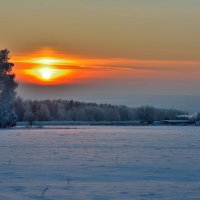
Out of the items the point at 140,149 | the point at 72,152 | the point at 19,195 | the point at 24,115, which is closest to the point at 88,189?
the point at 19,195

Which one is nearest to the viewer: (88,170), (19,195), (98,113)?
(19,195)

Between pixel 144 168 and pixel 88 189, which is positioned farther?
pixel 144 168

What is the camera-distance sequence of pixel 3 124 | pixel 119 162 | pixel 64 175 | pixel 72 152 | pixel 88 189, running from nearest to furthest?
1. pixel 88 189
2. pixel 64 175
3. pixel 119 162
4. pixel 72 152
5. pixel 3 124

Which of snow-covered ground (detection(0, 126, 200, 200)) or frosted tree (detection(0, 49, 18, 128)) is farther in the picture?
frosted tree (detection(0, 49, 18, 128))

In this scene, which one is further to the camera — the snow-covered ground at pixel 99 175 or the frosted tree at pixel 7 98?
the frosted tree at pixel 7 98

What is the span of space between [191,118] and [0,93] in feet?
167

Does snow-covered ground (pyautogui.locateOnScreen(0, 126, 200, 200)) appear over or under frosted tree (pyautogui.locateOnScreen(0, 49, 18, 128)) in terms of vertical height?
under

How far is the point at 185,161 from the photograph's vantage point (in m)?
24.3

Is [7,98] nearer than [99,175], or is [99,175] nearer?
[99,175]

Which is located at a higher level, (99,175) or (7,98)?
(7,98)

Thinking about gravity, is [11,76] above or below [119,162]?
above

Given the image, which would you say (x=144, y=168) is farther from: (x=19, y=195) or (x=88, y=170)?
(x=19, y=195)

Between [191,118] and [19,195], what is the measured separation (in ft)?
332

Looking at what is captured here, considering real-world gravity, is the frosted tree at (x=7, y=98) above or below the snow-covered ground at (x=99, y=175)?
above
